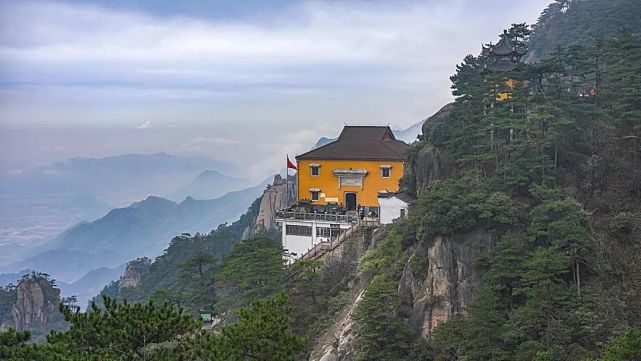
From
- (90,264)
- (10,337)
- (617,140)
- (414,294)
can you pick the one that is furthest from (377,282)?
(90,264)

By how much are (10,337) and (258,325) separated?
4.40 metres

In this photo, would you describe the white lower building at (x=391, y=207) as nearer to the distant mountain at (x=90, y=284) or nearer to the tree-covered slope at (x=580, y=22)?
the tree-covered slope at (x=580, y=22)

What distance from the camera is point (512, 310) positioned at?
1847cm

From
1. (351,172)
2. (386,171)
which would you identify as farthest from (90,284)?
(386,171)

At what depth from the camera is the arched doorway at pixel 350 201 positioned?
33.7m

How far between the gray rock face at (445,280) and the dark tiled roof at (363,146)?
11755mm

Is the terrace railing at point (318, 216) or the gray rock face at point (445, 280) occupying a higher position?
the terrace railing at point (318, 216)

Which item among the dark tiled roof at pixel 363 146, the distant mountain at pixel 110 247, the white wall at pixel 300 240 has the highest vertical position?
the dark tiled roof at pixel 363 146

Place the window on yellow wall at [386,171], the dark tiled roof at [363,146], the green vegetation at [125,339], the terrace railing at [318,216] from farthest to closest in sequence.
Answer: the dark tiled roof at [363,146] < the window on yellow wall at [386,171] < the terrace railing at [318,216] < the green vegetation at [125,339]

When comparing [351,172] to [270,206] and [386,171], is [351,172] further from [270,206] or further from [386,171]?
[270,206]

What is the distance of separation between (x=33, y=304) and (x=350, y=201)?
41.4 metres

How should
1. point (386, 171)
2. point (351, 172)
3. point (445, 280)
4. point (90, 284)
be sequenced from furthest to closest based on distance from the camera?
point (90, 284)
point (351, 172)
point (386, 171)
point (445, 280)

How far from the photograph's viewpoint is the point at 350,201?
111 feet

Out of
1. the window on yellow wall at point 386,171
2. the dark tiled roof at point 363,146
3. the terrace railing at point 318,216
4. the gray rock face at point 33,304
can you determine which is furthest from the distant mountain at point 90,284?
the window on yellow wall at point 386,171
